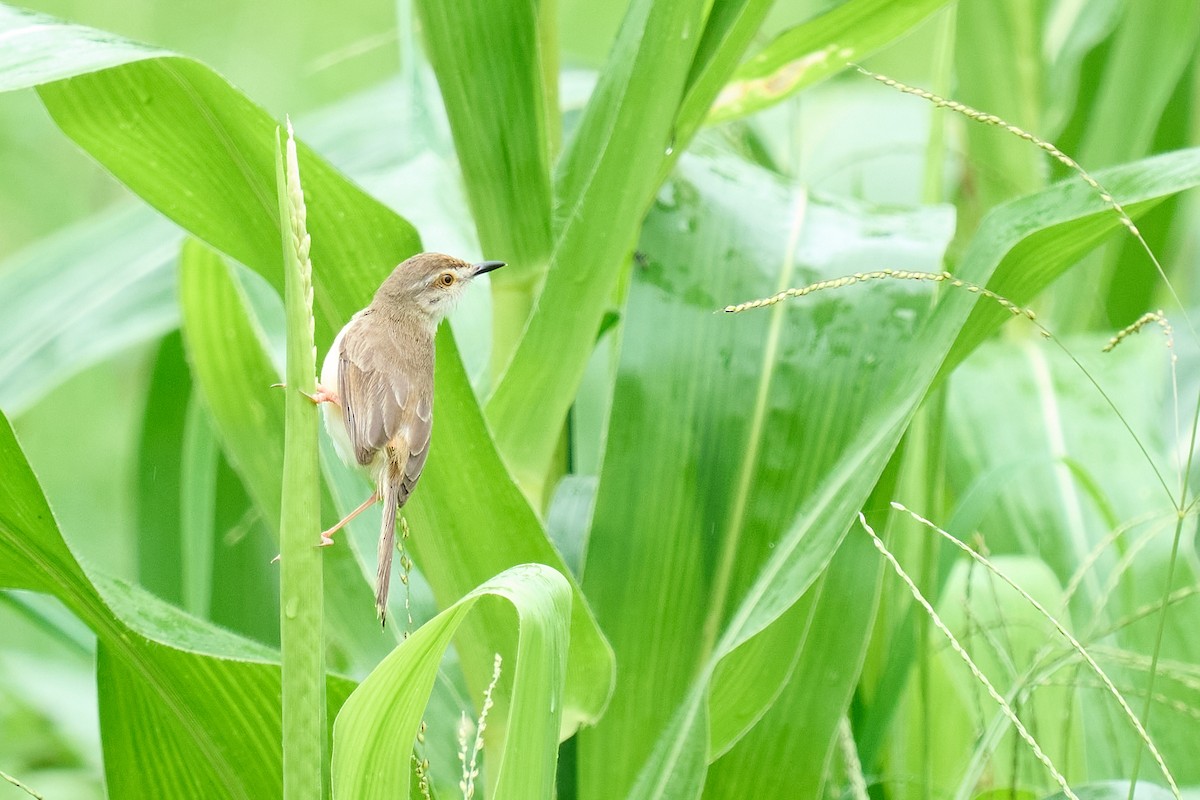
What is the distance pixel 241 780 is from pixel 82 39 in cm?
57

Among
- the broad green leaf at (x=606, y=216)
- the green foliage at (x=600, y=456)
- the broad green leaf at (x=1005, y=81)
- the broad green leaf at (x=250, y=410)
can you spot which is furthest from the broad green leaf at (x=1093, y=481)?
the broad green leaf at (x=250, y=410)

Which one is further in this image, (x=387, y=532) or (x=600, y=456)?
(x=600, y=456)

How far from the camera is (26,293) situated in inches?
60.7

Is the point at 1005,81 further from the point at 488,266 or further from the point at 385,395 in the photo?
the point at 385,395

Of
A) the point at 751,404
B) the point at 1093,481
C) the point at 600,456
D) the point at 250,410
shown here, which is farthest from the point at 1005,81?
the point at 250,410

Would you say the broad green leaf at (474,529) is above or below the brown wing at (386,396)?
below

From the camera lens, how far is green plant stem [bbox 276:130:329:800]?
59 cm

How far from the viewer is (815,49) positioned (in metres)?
1.20

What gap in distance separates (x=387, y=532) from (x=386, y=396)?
108mm

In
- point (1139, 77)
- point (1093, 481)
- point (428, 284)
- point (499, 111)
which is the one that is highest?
point (1139, 77)

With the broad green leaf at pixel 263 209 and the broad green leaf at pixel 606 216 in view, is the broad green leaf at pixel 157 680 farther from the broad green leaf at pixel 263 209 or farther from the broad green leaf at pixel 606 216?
the broad green leaf at pixel 606 216

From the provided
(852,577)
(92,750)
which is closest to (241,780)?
(852,577)

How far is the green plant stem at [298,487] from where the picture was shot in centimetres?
59

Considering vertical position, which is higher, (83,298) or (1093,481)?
(83,298)
